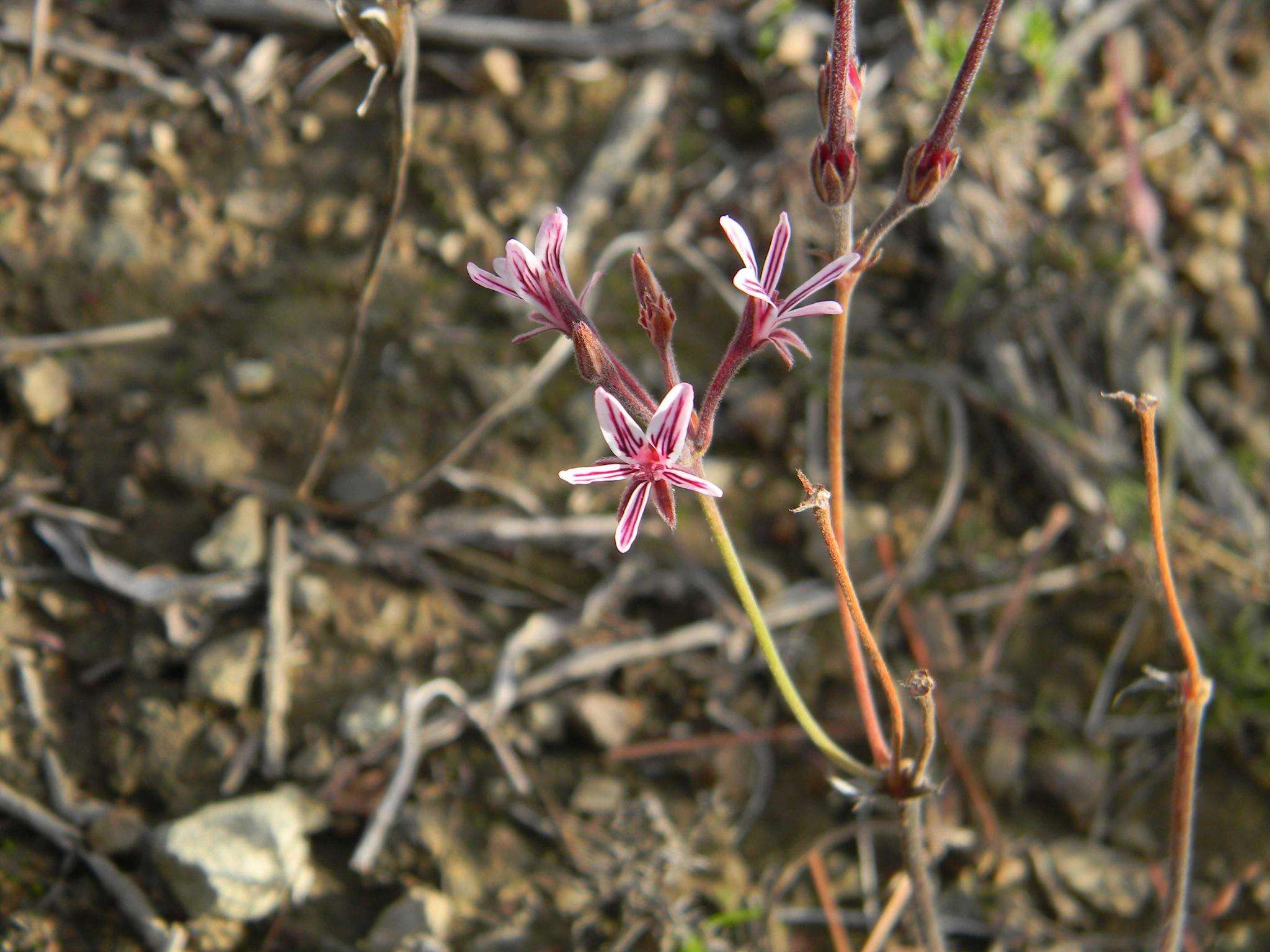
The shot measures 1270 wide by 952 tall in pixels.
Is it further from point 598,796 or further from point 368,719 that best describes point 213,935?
point 598,796

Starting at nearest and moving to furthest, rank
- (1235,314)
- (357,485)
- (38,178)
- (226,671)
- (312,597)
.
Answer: (226,671), (312,597), (357,485), (38,178), (1235,314)

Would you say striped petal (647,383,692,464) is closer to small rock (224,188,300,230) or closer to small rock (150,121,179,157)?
small rock (224,188,300,230)

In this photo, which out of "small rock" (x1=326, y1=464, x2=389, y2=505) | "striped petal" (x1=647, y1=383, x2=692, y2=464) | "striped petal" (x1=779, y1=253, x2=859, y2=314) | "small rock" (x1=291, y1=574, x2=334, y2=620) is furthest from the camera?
"small rock" (x1=326, y1=464, x2=389, y2=505)

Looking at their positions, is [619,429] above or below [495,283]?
below

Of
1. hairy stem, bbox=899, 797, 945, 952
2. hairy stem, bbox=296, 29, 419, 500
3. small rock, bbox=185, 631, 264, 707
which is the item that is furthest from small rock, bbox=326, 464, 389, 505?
hairy stem, bbox=899, 797, 945, 952

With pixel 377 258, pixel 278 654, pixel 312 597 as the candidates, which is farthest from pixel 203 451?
pixel 377 258

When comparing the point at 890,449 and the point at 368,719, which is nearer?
the point at 368,719

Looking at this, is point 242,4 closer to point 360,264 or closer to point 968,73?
point 360,264
